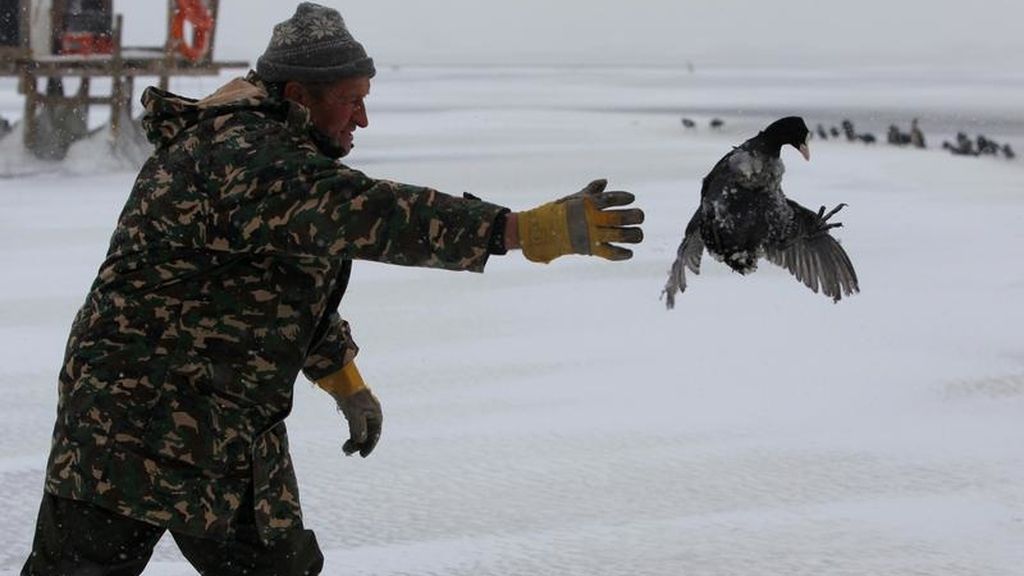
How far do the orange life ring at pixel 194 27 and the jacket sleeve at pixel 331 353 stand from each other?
16734mm

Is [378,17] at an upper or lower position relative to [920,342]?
lower

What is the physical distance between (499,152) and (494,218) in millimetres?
17420

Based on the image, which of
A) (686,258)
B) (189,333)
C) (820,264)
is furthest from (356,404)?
(820,264)

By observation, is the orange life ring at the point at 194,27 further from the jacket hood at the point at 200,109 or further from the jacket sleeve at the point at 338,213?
the jacket sleeve at the point at 338,213

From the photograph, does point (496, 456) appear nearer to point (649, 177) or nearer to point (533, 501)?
point (533, 501)

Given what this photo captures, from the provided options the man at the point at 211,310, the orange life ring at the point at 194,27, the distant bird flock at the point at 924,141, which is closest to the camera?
the man at the point at 211,310

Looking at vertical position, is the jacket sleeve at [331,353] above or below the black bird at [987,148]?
above

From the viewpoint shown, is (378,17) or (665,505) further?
(378,17)

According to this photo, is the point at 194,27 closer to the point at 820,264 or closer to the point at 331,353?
the point at 820,264

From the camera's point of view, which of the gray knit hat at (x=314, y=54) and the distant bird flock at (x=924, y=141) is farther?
the distant bird flock at (x=924, y=141)

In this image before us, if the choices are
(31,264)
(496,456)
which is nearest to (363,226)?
(496,456)

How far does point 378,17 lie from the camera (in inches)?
5556

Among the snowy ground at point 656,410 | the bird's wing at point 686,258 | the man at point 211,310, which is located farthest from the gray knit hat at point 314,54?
the bird's wing at point 686,258

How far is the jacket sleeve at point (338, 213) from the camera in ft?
8.60
